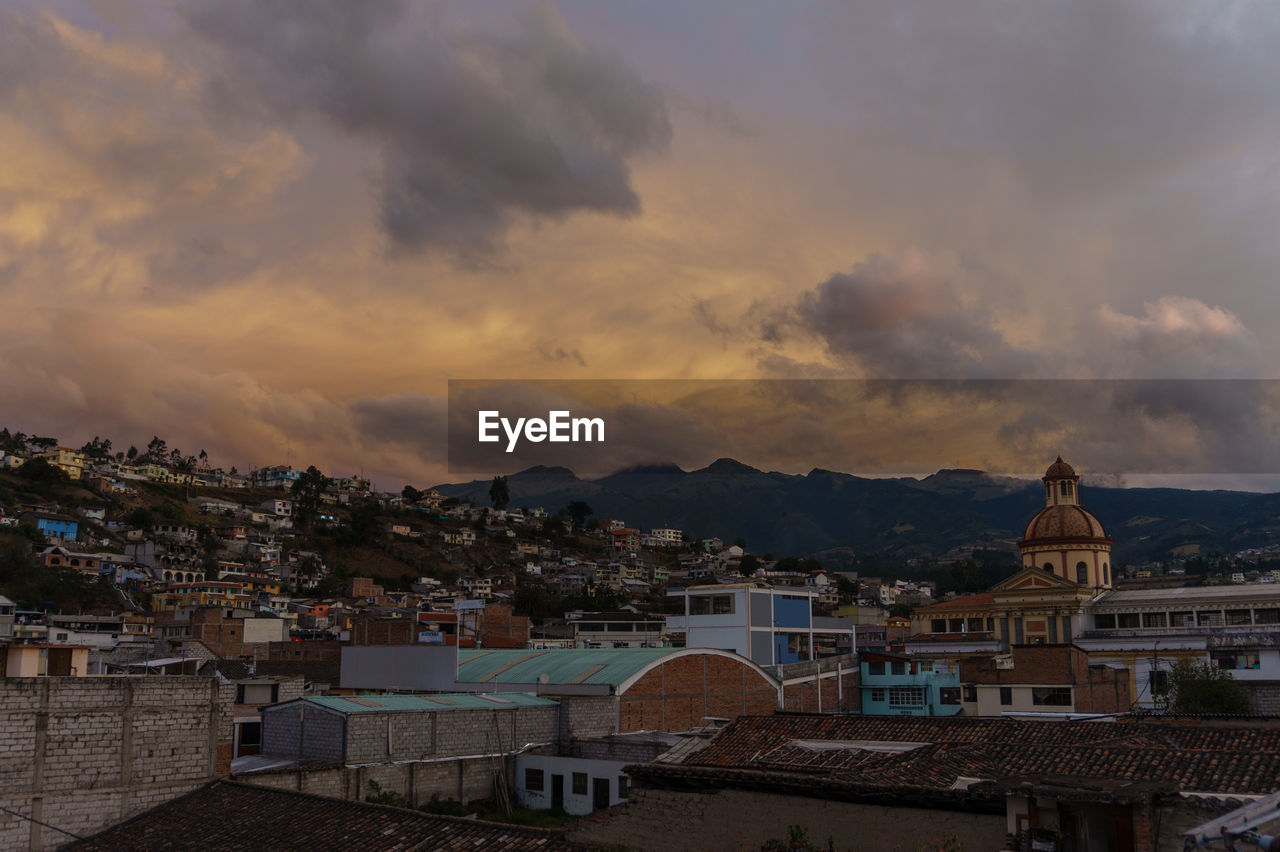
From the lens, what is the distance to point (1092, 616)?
7206 cm

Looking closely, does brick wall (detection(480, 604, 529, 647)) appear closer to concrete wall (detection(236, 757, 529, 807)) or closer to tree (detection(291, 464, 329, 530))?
concrete wall (detection(236, 757, 529, 807))

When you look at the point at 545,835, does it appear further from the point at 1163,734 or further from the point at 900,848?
the point at 1163,734

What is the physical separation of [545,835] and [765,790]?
146 inches

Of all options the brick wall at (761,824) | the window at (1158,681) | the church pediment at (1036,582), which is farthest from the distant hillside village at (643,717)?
the window at (1158,681)

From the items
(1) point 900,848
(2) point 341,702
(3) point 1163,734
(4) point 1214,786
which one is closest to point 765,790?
(1) point 900,848

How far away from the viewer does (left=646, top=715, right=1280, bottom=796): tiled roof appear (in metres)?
16.0

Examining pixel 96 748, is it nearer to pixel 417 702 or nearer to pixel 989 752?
pixel 417 702

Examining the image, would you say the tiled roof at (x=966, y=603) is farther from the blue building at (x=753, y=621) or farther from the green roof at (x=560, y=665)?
the green roof at (x=560, y=665)

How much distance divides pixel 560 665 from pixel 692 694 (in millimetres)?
5745

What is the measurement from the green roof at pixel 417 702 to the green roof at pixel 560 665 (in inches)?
160

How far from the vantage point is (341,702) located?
1200 inches

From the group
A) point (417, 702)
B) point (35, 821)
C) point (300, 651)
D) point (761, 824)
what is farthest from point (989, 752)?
point (300, 651)

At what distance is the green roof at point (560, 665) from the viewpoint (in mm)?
40406

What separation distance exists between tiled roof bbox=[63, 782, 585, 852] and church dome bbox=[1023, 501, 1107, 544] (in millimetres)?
68883
